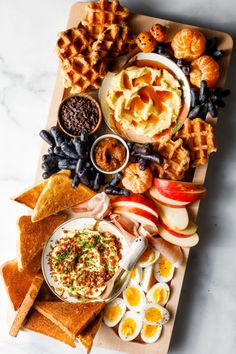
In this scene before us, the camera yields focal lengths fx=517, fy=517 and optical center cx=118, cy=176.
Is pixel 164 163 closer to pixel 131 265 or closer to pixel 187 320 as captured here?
pixel 131 265

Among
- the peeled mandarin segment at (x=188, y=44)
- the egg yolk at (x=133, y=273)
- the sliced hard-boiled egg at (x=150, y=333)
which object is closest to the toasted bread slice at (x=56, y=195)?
the egg yolk at (x=133, y=273)

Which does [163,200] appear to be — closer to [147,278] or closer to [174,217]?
[174,217]

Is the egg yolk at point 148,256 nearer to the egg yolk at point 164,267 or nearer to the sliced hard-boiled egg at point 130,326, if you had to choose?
the egg yolk at point 164,267

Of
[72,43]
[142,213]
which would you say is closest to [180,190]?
[142,213]

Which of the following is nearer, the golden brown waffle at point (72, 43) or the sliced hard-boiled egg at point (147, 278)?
the golden brown waffle at point (72, 43)

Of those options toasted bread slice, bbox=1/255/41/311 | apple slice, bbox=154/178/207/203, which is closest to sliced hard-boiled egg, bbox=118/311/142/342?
toasted bread slice, bbox=1/255/41/311

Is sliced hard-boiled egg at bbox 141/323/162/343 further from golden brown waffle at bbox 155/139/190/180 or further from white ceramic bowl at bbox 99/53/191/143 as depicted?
white ceramic bowl at bbox 99/53/191/143

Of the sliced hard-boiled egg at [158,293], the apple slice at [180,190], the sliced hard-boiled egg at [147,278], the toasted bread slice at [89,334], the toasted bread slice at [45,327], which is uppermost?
the apple slice at [180,190]
